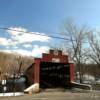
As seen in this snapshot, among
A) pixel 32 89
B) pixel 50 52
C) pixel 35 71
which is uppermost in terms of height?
pixel 50 52

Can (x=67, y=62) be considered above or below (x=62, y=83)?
above

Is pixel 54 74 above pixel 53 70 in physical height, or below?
below

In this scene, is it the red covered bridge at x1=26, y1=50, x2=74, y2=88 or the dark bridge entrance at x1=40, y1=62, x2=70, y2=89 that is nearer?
the red covered bridge at x1=26, y1=50, x2=74, y2=88

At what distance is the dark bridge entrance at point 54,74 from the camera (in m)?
42.5

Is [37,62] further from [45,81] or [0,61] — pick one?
[0,61]

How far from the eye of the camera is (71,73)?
1608 inches

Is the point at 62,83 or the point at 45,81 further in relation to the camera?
the point at 45,81

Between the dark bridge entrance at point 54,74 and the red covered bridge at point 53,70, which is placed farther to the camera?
the dark bridge entrance at point 54,74

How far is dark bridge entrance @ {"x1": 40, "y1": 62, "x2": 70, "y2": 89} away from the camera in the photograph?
139ft

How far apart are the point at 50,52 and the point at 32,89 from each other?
7.24 metres

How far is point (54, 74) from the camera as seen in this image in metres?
47.0

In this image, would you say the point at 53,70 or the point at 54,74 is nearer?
the point at 53,70

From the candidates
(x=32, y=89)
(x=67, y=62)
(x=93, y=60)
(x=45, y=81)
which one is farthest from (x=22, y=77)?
(x=32, y=89)

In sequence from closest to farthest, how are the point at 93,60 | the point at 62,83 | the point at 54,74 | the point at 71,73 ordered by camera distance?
the point at 71,73 → the point at 62,83 → the point at 54,74 → the point at 93,60
